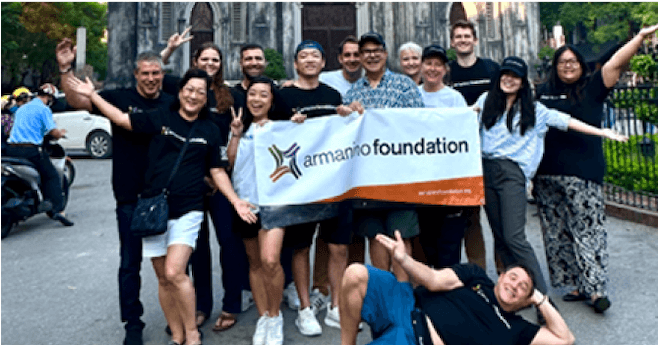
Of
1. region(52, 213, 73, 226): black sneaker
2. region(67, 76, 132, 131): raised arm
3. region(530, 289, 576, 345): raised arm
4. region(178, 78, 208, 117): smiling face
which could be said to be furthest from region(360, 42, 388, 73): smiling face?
region(52, 213, 73, 226): black sneaker

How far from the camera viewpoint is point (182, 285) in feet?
13.8

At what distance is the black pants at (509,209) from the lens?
15.7 ft

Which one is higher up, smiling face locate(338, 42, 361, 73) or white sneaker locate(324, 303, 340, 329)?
smiling face locate(338, 42, 361, 73)

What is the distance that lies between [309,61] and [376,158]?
2.99 ft

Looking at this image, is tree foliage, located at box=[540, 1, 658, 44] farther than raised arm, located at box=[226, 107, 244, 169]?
Yes

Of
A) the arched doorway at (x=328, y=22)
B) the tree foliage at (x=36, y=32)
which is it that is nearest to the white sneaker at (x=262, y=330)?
the arched doorway at (x=328, y=22)

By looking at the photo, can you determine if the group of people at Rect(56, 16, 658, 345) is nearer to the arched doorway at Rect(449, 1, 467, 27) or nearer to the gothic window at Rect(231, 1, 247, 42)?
the gothic window at Rect(231, 1, 247, 42)

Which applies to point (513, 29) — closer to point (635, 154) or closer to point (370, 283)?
point (635, 154)

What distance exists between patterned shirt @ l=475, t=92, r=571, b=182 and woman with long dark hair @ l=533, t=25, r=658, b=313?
26 centimetres

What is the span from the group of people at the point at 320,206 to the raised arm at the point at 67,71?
0.01 meters

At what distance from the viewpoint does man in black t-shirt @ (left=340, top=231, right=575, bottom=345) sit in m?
3.41

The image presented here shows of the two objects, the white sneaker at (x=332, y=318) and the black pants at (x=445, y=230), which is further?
the black pants at (x=445, y=230)

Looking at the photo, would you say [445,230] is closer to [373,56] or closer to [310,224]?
[310,224]

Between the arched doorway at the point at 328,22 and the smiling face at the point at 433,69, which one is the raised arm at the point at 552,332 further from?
the arched doorway at the point at 328,22
